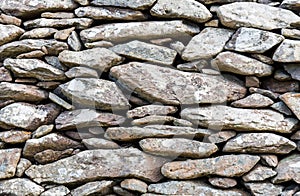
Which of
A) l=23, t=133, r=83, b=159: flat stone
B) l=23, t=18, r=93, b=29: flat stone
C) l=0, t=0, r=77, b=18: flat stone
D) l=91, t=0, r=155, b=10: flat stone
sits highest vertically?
l=91, t=0, r=155, b=10: flat stone

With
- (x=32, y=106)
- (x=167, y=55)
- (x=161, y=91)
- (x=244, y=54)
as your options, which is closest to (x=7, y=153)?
(x=32, y=106)

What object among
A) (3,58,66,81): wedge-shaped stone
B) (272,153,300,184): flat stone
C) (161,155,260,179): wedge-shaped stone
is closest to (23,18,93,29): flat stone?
(3,58,66,81): wedge-shaped stone

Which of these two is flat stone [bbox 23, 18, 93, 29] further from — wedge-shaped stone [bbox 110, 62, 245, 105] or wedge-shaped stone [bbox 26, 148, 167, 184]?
wedge-shaped stone [bbox 26, 148, 167, 184]

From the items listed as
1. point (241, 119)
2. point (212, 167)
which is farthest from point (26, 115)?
point (241, 119)

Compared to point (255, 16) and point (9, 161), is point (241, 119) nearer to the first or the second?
point (255, 16)

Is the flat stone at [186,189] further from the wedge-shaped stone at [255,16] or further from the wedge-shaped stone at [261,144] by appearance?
the wedge-shaped stone at [255,16]

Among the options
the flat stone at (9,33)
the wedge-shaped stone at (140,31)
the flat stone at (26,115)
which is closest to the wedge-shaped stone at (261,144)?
the wedge-shaped stone at (140,31)
